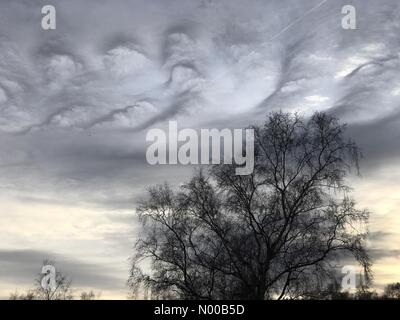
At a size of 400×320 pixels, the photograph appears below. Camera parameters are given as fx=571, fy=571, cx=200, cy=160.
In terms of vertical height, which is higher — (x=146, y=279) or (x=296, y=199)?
(x=296, y=199)

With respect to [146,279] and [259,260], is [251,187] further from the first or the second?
[146,279]

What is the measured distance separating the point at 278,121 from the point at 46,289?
49.9 m

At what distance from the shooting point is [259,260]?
31.1 metres

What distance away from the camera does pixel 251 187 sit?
32.4 meters
